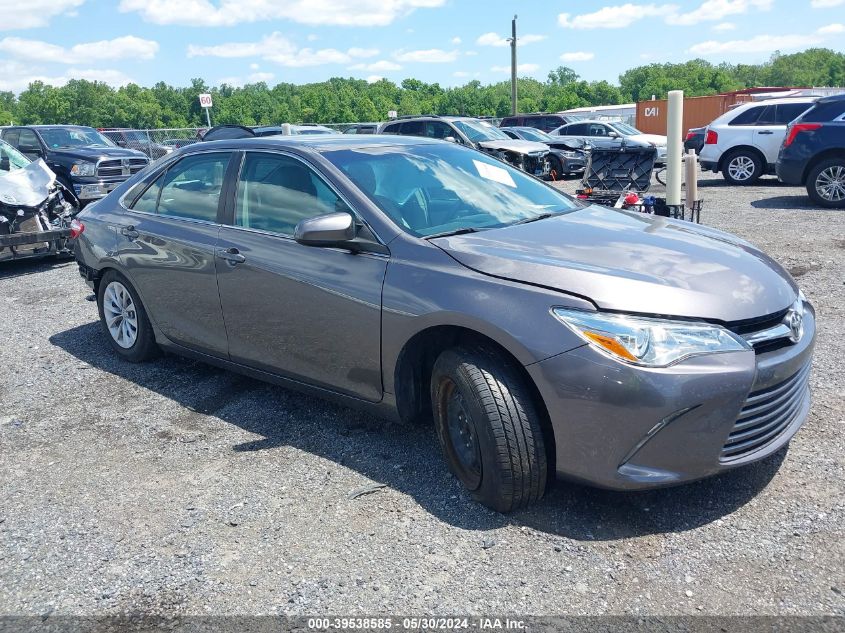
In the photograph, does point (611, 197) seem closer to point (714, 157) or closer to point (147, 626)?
point (147, 626)

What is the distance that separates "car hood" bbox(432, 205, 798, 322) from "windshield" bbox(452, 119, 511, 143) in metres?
13.7

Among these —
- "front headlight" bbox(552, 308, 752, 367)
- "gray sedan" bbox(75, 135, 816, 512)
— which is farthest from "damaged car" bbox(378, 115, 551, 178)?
"front headlight" bbox(552, 308, 752, 367)

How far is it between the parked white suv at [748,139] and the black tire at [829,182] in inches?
137

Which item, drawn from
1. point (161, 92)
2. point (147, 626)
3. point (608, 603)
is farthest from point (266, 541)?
point (161, 92)

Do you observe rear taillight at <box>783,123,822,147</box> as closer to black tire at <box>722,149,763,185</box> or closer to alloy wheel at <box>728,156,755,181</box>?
black tire at <box>722,149,763,185</box>

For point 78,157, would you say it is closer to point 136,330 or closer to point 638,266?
point 136,330

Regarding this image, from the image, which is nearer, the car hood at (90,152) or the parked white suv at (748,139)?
the car hood at (90,152)

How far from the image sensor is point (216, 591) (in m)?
2.81

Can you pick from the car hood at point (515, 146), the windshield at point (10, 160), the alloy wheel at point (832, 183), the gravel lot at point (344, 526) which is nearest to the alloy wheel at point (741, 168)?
the alloy wheel at point (832, 183)

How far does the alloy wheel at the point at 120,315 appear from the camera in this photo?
17.4 ft

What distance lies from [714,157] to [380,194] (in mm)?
13239

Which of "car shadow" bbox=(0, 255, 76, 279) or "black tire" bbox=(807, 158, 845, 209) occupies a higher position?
"black tire" bbox=(807, 158, 845, 209)

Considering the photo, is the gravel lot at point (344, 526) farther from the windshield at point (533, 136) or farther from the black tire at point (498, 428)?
the windshield at point (533, 136)

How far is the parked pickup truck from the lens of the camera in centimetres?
1342
